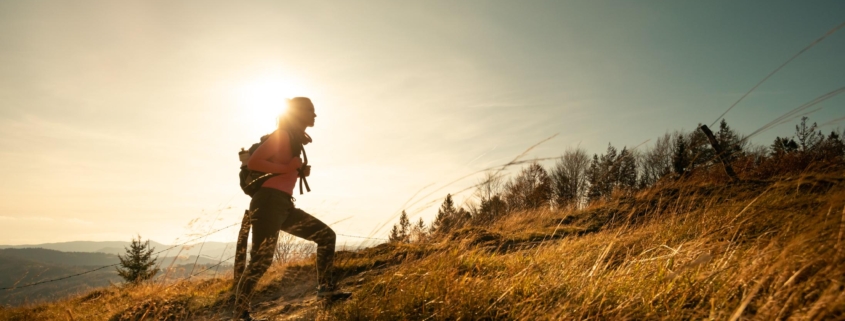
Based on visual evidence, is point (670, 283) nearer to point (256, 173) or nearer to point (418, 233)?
point (418, 233)

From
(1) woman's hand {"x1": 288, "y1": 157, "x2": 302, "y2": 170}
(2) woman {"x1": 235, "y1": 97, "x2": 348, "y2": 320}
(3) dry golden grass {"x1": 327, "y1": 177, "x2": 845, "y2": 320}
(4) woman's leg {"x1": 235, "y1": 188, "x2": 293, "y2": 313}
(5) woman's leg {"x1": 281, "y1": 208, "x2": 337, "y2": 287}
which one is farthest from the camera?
(5) woman's leg {"x1": 281, "y1": 208, "x2": 337, "y2": 287}

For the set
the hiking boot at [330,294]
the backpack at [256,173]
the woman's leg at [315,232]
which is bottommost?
the hiking boot at [330,294]

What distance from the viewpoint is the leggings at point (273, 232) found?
3.00m

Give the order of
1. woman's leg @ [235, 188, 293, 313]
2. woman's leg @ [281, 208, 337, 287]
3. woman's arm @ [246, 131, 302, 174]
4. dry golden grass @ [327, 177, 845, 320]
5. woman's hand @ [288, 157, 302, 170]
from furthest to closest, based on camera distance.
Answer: woman's leg @ [281, 208, 337, 287] → woman's hand @ [288, 157, 302, 170] → woman's arm @ [246, 131, 302, 174] → woman's leg @ [235, 188, 293, 313] → dry golden grass @ [327, 177, 845, 320]

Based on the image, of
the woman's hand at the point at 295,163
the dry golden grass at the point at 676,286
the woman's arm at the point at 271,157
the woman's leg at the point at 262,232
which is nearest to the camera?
the dry golden grass at the point at 676,286

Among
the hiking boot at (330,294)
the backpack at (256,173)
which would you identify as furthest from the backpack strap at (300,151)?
the hiking boot at (330,294)

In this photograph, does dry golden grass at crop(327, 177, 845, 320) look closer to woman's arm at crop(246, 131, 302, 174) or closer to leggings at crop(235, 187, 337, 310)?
leggings at crop(235, 187, 337, 310)

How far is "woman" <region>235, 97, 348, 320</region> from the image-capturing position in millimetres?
3074

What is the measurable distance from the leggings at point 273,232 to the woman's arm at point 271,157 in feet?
0.68

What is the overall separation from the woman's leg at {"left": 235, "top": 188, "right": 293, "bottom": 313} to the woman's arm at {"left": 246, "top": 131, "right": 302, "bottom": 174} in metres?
0.21

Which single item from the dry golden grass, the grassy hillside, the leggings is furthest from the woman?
the dry golden grass

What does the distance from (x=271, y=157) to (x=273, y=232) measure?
704 millimetres

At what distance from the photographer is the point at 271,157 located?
337 cm

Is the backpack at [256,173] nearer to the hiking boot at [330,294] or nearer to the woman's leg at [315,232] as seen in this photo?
the woman's leg at [315,232]
